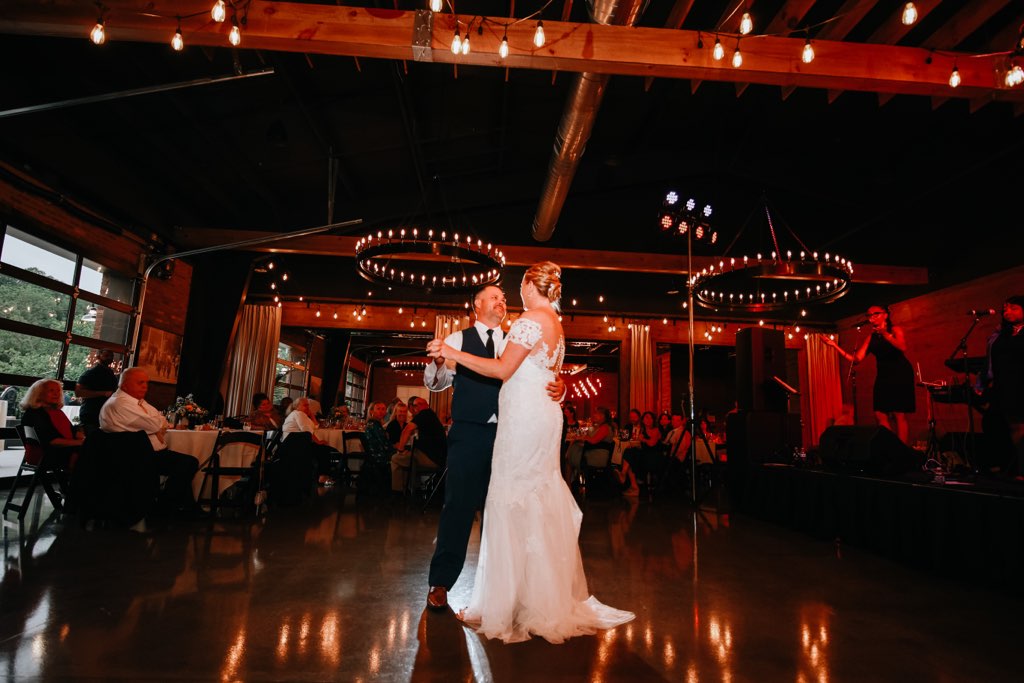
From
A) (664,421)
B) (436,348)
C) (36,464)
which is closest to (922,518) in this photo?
(436,348)

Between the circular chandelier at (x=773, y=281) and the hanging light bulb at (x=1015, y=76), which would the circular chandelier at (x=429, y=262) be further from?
the hanging light bulb at (x=1015, y=76)

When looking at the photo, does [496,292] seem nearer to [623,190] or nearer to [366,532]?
[366,532]

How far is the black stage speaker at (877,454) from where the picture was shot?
4.32 m

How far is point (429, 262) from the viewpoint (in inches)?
420

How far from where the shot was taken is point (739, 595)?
2961 millimetres

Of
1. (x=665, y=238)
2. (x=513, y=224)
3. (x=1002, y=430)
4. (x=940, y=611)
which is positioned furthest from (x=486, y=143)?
(x=940, y=611)

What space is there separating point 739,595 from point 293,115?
302 inches

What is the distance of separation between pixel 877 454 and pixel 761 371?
2276 millimetres

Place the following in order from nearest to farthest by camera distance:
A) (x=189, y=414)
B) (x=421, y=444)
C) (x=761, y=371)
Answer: (x=189, y=414)
(x=421, y=444)
(x=761, y=371)

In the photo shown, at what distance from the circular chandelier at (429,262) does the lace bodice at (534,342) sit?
404cm

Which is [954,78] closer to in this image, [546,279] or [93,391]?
[546,279]

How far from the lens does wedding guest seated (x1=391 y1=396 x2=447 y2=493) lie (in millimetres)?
6184

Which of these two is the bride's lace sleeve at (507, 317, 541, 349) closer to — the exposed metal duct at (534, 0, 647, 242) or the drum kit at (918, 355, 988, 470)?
the exposed metal duct at (534, 0, 647, 242)

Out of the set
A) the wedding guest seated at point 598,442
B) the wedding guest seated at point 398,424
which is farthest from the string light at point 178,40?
the wedding guest seated at point 598,442
